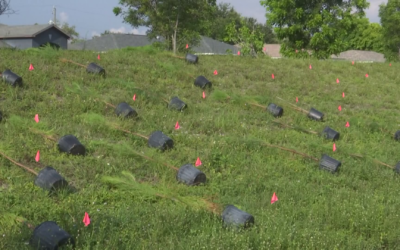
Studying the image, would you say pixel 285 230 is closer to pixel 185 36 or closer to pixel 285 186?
pixel 285 186

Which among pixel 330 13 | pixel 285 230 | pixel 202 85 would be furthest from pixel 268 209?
pixel 330 13

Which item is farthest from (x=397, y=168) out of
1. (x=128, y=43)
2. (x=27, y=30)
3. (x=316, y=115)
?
(x=27, y=30)

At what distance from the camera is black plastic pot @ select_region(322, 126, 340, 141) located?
6996mm

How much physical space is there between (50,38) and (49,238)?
107 ft

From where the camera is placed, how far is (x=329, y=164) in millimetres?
5605

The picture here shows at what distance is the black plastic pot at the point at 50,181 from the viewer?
420cm

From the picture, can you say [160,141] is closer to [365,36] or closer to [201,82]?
[201,82]

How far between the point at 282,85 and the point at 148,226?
7035mm

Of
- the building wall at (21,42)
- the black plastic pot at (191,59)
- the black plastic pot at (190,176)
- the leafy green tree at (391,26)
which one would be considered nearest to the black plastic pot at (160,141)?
the black plastic pot at (190,176)

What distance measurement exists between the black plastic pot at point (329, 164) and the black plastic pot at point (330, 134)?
55.1 inches

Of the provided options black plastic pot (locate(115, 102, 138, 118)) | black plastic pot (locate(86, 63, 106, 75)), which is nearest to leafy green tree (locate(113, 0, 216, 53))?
black plastic pot (locate(86, 63, 106, 75))

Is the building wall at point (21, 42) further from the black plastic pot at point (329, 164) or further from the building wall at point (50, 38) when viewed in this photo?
the black plastic pot at point (329, 164)

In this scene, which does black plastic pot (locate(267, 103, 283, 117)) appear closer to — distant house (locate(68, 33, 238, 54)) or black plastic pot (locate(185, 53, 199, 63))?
black plastic pot (locate(185, 53, 199, 63))

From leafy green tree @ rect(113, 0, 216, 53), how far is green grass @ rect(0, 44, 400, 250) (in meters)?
6.81
